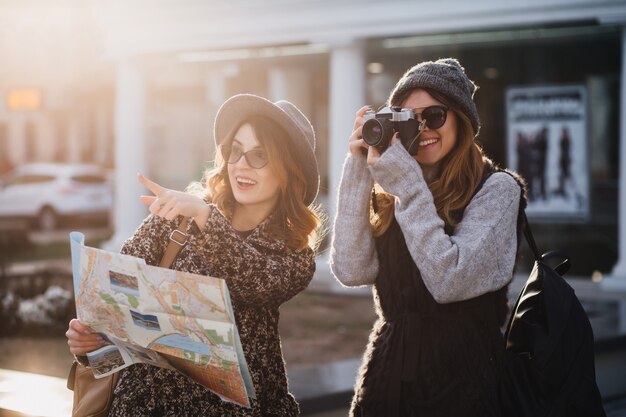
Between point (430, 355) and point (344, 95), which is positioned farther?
point (344, 95)

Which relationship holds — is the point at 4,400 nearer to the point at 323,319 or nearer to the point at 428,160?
the point at 428,160

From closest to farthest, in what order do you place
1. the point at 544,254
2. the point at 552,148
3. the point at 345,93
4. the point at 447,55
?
1. the point at 544,254
2. the point at 345,93
3. the point at 552,148
4. the point at 447,55

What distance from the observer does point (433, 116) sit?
2348 millimetres

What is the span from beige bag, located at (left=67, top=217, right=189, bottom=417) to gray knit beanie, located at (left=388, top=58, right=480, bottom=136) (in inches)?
27.8

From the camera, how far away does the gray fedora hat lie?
2.53 meters

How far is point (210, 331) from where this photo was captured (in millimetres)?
2043

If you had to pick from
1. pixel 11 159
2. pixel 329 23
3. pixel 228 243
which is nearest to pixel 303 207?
pixel 228 243

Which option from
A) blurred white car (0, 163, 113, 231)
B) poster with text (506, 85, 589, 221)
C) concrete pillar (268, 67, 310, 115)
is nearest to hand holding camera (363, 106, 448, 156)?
poster with text (506, 85, 589, 221)

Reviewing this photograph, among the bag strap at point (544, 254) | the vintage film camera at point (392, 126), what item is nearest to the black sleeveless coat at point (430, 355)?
the bag strap at point (544, 254)

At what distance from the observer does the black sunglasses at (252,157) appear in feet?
8.23

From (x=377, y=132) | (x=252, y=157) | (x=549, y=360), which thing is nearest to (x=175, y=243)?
(x=252, y=157)

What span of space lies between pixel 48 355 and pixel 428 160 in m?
5.32

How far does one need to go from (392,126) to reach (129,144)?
11985 mm

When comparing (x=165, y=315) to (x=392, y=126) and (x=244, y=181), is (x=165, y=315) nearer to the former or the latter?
(x=244, y=181)
